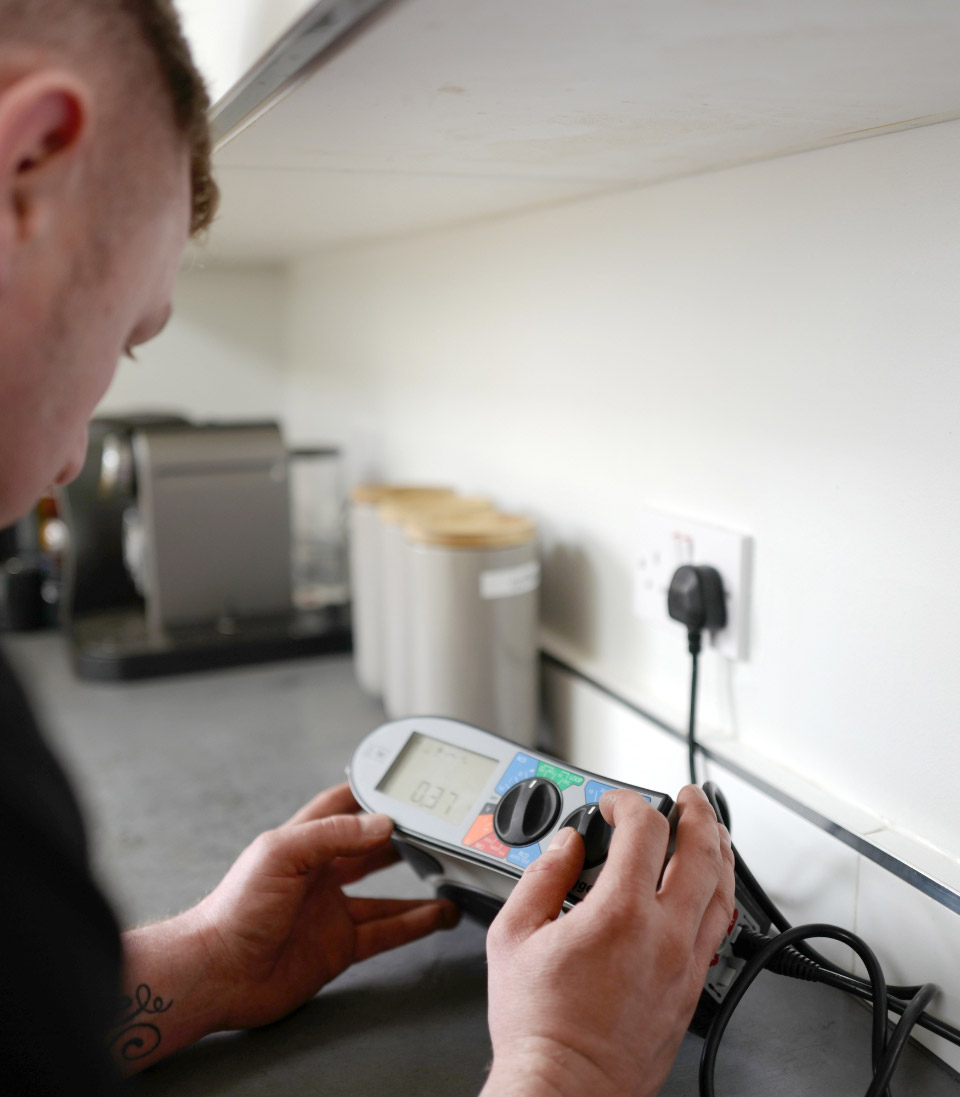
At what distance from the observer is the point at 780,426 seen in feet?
2.12

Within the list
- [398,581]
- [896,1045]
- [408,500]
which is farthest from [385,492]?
[896,1045]

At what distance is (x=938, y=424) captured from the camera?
20.7 inches

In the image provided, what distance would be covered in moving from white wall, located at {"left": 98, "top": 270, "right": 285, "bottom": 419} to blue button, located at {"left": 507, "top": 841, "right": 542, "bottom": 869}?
154 centimetres

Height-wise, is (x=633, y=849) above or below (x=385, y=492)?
below

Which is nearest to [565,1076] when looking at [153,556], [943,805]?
[943,805]

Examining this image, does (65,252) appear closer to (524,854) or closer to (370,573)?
(524,854)

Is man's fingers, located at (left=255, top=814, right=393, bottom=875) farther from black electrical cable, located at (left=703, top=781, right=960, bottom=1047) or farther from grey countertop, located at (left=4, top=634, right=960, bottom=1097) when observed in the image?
black electrical cable, located at (left=703, top=781, right=960, bottom=1047)

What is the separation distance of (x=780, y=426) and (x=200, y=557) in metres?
0.90

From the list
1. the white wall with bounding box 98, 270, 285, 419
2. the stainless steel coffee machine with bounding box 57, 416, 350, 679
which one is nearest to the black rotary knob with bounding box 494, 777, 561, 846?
the stainless steel coffee machine with bounding box 57, 416, 350, 679

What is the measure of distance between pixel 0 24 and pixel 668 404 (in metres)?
0.56

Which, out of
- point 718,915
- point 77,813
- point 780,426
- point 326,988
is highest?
point 780,426

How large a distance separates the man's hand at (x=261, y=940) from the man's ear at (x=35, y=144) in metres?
0.37

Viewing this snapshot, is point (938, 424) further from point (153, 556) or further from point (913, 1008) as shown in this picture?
point (153, 556)

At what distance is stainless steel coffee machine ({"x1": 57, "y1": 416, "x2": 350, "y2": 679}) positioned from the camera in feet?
4.16
